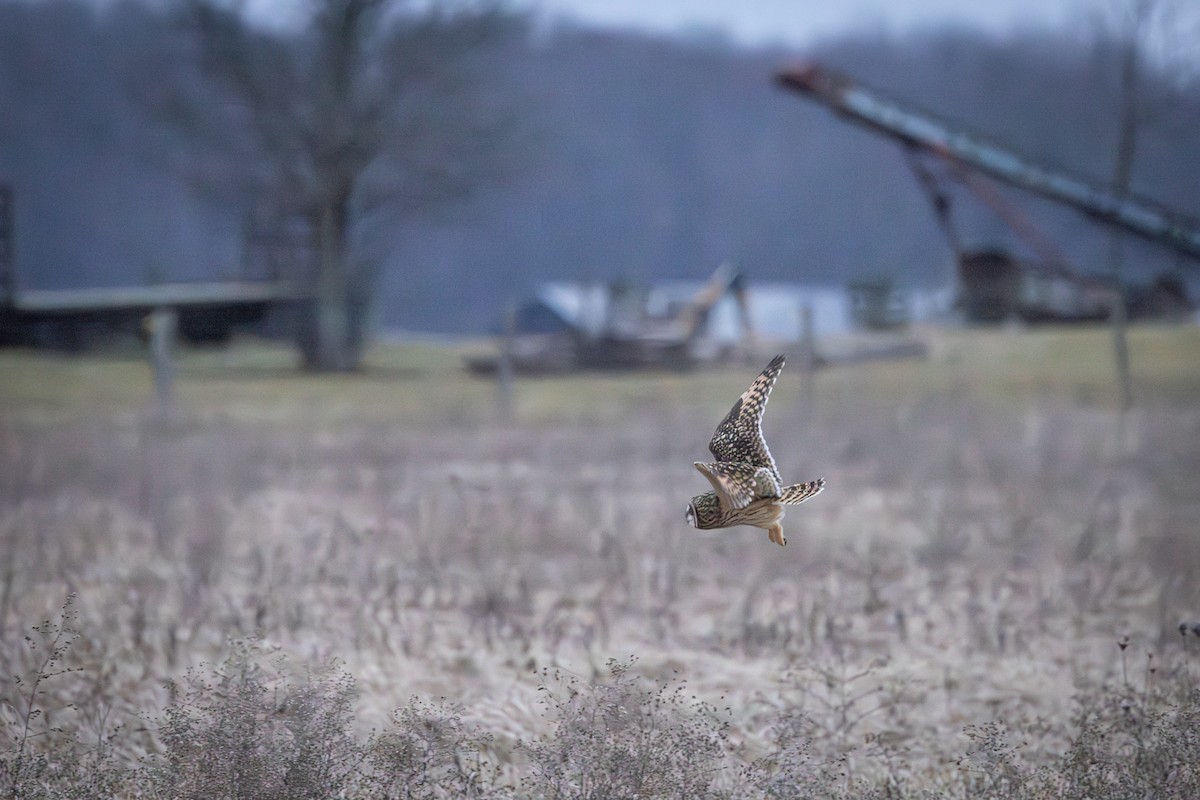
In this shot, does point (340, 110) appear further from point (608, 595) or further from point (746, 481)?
point (746, 481)

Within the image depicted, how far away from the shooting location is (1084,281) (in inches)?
483

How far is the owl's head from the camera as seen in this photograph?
1768 millimetres

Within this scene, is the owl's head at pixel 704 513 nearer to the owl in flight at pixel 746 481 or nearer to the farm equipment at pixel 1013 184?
the owl in flight at pixel 746 481

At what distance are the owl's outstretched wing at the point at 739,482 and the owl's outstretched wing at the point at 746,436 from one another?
0.03m

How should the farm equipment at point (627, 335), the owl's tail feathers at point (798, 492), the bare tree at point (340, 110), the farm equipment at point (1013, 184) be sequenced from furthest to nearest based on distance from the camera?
the bare tree at point (340, 110) → the farm equipment at point (627, 335) → the farm equipment at point (1013, 184) → the owl's tail feathers at point (798, 492)

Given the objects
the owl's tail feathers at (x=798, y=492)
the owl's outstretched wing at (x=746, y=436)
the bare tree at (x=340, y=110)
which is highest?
the bare tree at (x=340, y=110)

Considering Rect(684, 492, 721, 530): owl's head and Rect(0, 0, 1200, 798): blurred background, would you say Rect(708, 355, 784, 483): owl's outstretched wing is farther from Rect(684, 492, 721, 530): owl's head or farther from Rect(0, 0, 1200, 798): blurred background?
Rect(0, 0, 1200, 798): blurred background

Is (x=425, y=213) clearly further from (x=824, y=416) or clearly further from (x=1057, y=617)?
(x=1057, y=617)

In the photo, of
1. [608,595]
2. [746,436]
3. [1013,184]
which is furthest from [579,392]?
[746,436]

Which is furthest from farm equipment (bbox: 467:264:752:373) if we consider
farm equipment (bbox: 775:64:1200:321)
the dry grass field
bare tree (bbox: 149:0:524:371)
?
the dry grass field

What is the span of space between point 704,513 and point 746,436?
7.2 inches

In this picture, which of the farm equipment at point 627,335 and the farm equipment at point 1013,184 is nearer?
the farm equipment at point 1013,184

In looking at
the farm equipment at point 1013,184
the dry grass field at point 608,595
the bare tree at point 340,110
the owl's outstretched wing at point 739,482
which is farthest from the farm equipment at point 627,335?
the owl's outstretched wing at point 739,482

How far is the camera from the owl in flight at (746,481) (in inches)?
69.1
